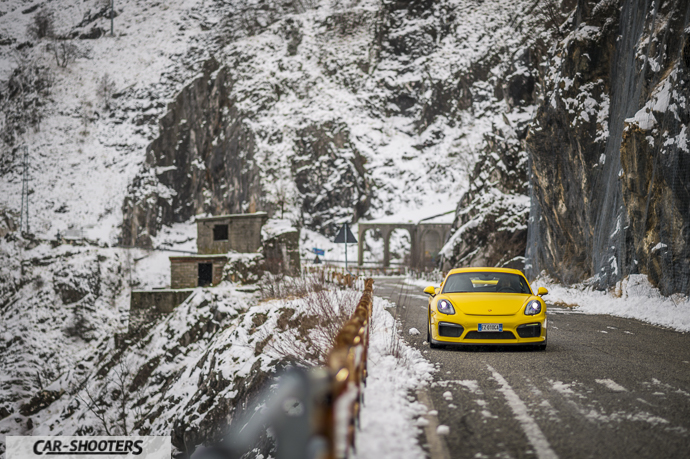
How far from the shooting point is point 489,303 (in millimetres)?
8359

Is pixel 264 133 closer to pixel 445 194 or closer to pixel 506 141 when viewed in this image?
pixel 445 194

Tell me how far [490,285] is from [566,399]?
425 centimetres

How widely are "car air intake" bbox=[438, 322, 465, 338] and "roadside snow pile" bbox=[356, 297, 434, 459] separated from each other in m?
0.55

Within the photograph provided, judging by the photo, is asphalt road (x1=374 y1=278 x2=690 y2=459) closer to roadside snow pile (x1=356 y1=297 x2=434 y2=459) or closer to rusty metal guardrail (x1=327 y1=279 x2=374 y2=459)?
roadside snow pile (x1=356 y1=297 x2=434 y2=459)

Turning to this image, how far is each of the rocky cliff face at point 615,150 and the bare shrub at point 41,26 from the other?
154321 millimetres

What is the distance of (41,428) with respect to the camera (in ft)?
91.3

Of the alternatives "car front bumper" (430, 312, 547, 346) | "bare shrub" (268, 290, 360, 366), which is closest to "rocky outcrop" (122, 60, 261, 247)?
"bare shrub" (268, 290, 360, 366)

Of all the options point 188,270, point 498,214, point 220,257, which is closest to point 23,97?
point 188,270

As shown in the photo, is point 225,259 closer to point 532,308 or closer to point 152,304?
point 152,304

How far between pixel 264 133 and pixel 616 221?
251 ft

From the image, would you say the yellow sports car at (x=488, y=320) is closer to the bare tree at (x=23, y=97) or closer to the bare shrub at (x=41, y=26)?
the bare tree at (x=23, y=97)

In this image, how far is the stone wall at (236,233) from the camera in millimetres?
36062

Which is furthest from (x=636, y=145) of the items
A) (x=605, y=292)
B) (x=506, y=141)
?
(x=506, y=141)

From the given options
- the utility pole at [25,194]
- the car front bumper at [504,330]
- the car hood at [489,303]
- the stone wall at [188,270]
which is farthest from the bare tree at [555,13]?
the utility pole at [25,194]
